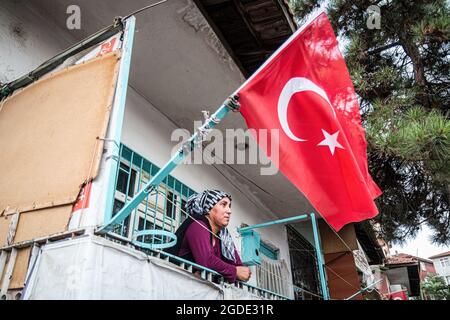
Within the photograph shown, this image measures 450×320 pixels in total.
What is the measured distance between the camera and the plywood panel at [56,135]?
1681 mm

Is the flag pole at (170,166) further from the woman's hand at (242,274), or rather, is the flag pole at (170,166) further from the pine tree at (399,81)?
the pine tree at (399,81)

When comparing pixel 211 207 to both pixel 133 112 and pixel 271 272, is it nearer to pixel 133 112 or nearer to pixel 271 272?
pixel 133 112

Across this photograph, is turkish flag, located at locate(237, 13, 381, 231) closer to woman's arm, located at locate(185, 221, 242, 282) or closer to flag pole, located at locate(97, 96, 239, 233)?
flag pole, located at locate(97, 96, 239, 233)

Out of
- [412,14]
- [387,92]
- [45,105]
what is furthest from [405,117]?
[45,105]

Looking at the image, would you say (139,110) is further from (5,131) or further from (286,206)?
(286,206)

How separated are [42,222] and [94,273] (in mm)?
527

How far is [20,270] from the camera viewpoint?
59.2 inches

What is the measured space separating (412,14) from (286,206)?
4160mm

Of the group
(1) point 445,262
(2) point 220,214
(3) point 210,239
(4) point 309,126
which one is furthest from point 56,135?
(1) point 445,262

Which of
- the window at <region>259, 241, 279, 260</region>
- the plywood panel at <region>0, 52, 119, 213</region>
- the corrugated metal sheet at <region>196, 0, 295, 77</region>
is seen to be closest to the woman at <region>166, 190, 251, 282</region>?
the plywood panel at <region>0, 52, 119, 213</region>

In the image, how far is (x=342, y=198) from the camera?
2.25 metres

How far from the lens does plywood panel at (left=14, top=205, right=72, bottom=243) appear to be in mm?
1543

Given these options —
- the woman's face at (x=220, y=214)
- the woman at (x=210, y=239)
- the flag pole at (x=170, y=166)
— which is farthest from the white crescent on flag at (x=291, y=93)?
the woman's face at (x=220, y=214)

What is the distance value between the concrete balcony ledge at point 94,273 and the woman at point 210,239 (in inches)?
28.5
